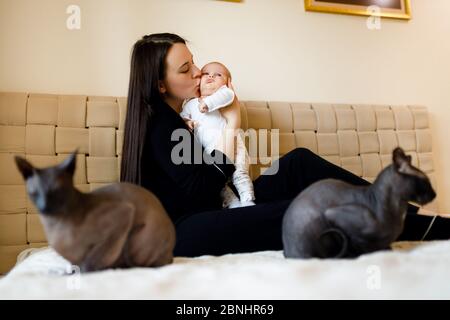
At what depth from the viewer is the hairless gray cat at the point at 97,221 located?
587 millimetres

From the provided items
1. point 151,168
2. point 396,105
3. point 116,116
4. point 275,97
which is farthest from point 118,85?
point 396,105

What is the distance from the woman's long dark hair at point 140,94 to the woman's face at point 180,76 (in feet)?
0.07

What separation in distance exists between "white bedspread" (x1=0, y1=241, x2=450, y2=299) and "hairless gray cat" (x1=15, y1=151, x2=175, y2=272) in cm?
3

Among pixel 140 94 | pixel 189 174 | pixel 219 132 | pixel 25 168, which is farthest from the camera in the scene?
pixel 219 132

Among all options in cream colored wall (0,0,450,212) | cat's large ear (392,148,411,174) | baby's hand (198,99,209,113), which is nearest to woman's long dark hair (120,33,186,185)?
baby's hand (198,99,209,113)

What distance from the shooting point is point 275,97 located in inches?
71.2

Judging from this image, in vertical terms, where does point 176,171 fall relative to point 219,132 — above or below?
below

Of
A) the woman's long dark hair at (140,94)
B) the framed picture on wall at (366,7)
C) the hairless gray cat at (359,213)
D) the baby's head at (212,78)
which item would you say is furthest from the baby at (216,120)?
the framed picture on wall at (366,7)

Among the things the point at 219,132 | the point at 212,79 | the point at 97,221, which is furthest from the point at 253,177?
the point at 97,221

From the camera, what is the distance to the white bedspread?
1.91ft

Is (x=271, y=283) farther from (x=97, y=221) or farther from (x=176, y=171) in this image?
(x=176, y=171)

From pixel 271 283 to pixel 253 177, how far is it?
101 cm

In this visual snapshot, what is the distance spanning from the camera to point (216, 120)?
1408 mm

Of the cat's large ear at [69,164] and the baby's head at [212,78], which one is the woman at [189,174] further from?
the cat's large ear at [69,164]
